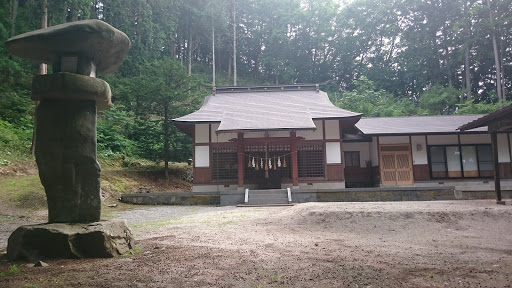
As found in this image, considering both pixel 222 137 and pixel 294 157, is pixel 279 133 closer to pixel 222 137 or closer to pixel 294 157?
pixel 294 157

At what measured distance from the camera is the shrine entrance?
1736 cm

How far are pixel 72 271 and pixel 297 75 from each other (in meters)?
44.4

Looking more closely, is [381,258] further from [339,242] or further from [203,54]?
[203,54]

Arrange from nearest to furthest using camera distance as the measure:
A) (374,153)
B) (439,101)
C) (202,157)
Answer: (202,157)
(374,153)
(439,101)

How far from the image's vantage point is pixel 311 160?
1772cm

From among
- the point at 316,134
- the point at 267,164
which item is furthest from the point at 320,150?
the point at 267,164

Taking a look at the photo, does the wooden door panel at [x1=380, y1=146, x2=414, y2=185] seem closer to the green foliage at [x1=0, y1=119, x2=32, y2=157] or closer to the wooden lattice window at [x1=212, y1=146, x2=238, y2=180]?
the wooden lattice window at [x1=212, y1=146, x2=238, y2=180]

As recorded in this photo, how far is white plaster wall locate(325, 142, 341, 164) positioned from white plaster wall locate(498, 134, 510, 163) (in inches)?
367

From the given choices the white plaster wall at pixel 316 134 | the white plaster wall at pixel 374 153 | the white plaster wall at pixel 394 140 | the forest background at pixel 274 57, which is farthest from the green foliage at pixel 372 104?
the white plaster wall at pixel 316 134

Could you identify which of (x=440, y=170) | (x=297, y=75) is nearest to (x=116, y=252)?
(x=440, y=170)

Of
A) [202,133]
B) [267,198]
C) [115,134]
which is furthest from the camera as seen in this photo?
[115,134]

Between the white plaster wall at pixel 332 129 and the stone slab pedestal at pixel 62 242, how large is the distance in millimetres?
14533

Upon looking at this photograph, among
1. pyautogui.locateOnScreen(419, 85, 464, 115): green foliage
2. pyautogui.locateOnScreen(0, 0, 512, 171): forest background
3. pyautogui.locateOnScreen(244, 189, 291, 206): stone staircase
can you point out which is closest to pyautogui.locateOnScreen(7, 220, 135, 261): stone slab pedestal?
pyautogui.locateOnScreen(244, 189, 291, 206): stone staircase

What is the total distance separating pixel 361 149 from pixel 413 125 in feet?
11.3
